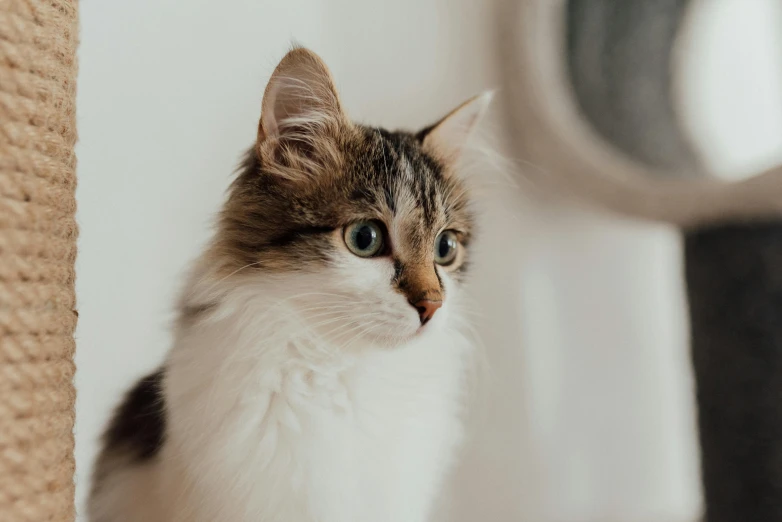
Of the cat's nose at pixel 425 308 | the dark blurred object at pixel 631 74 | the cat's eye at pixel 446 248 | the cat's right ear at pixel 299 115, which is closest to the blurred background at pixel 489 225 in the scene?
the dark blurred object at pixel 631 74

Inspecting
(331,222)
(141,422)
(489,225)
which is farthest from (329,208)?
(489,225)

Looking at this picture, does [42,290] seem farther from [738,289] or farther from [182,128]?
[738,289]

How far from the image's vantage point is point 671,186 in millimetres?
1506

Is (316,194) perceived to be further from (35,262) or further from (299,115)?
(35,262)

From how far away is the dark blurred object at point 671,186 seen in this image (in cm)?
134

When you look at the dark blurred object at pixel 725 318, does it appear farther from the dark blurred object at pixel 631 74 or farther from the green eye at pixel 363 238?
the green eye at pixel 363 238

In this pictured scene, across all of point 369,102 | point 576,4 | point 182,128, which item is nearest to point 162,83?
point 182,128

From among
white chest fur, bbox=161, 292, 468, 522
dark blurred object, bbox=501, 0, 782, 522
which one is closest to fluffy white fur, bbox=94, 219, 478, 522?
white chest fur, bbox=161, 292, 468, 522

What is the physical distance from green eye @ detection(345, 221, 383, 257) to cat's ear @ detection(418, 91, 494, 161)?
260 mm

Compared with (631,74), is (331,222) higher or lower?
Answer: lower

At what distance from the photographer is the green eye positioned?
91 cm

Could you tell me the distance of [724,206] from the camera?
1.37 metres

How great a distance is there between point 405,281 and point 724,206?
2.77 feet

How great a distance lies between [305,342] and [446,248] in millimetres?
279
